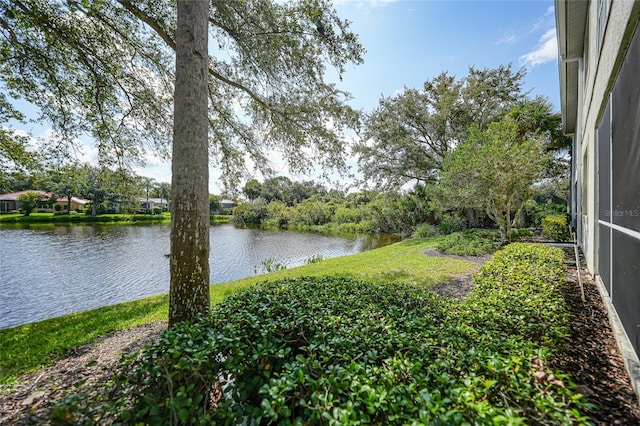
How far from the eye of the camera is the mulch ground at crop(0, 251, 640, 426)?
1.84 metres

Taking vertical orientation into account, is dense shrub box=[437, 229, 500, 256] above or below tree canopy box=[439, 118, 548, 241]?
below

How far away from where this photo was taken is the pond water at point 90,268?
7.91 metres

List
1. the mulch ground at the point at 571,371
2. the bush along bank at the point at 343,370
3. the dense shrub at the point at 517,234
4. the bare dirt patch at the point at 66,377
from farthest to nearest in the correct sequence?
the dense shrub at the point at 517,234 → the bare dirt patch at the point at 66,377 → the mulch ground at the point at 571,371 → the bush along bank at the point at 343,370

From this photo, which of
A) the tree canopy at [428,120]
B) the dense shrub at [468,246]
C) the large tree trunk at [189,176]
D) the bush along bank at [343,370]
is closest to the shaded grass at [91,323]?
the dense shrub at [468,246]

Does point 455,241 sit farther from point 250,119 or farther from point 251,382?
point 251,382

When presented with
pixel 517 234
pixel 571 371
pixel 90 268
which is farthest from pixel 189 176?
pixel 517 234

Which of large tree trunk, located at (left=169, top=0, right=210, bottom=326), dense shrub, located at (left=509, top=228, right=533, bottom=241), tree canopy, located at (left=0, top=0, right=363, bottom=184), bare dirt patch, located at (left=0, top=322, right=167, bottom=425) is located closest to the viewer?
bare dirt patch, located at (left=0, top=322, right=167, bottom=425)

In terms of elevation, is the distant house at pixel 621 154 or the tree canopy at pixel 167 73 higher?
the tree canopy at pixel 167 73

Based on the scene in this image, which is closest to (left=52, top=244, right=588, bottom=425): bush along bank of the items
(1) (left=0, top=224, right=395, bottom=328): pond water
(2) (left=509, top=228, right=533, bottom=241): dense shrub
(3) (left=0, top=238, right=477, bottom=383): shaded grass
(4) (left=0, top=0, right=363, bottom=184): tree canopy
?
(3) (left=0, top=238, right=477, bottom=383): shaded grass

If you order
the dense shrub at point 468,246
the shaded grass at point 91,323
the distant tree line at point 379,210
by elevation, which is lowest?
the shaded grass at point 91,323

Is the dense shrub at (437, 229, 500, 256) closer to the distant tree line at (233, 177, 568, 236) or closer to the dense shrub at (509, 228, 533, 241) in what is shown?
the dense shrub at (509, 228, 533, 241)

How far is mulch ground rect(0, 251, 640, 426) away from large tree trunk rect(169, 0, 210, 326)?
0.86 metres

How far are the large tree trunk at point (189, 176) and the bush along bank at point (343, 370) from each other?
0.46 meters

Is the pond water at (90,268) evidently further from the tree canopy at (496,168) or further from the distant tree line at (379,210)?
the tree canopy at (496,168)
